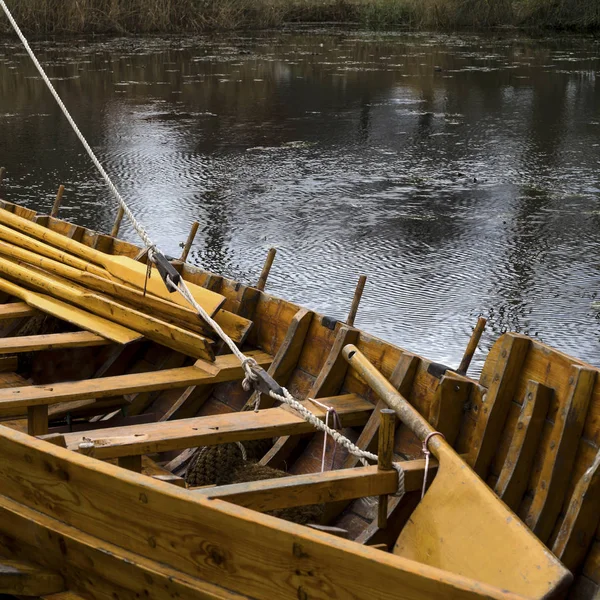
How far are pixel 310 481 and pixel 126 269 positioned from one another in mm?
2437

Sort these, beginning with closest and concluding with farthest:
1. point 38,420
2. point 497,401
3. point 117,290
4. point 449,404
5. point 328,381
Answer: point 497,401, point 449,404, point 38,420, point 328,381, point 117,290

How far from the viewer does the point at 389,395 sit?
4195mm

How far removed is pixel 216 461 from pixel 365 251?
19.0 ft

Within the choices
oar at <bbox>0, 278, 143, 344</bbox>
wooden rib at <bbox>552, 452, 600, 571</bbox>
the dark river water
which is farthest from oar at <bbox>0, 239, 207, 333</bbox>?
the dark river water

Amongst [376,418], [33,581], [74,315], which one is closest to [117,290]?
[74,315]

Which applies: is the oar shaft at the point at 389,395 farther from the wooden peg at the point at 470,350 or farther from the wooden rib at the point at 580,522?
the wooden rib at the point at 580,522

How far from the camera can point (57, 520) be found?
11.9 ft

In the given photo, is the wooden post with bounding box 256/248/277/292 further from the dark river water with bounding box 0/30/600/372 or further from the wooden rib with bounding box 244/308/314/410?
the dark river water with bounding box 0/30/600/372

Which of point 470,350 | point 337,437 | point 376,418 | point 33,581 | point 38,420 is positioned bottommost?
point 33,581

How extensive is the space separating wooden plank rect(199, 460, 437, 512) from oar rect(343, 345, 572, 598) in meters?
0.16

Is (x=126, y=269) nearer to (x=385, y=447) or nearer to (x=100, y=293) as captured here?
(x=100, y=293)

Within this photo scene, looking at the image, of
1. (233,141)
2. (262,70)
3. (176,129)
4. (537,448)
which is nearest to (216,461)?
(537,448)

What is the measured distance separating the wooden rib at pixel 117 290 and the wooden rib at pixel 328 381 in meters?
0.64

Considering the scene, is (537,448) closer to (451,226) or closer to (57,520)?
(57,520)
